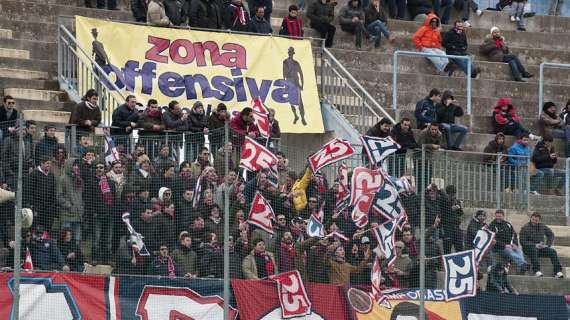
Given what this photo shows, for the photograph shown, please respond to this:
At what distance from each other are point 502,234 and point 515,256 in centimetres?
37

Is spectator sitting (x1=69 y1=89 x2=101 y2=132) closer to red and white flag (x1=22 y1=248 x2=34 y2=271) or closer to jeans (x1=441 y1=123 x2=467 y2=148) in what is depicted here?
red and white flag (x1=22 y1=248 x2=34 y2=271)

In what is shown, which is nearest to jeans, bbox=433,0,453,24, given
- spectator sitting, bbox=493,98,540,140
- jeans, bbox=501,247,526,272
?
spectator sitting, bbox=493,98,540,140

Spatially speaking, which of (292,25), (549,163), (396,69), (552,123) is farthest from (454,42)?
(549,163)

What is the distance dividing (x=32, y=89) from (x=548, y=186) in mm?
8246

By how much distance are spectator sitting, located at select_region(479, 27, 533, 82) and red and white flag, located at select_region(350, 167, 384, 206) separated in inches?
493

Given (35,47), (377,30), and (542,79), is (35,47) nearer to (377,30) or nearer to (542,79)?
(377,30)

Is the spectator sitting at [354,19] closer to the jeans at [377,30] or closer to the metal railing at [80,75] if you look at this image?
the jeans at [377,30]

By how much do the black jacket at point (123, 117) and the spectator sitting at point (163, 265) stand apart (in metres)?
4.21

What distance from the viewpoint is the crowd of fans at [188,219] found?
22.8 meters

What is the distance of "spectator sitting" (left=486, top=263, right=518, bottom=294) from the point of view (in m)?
A: 25.7

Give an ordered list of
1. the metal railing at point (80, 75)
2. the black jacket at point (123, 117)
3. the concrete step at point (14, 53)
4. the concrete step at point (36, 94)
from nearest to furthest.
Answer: the black jacket at point (123, 117)
the metal railing at point (80, 75)
the concrete step at point (36, 94)
the concrete step at point (14, 53)

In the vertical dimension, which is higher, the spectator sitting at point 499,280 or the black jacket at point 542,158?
the black jacket at point 542,158

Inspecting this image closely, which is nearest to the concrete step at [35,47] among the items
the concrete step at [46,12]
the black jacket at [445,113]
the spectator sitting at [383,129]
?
the concrete step at [46,12]

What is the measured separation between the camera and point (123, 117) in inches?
1081
